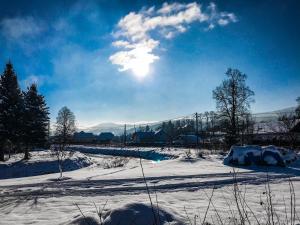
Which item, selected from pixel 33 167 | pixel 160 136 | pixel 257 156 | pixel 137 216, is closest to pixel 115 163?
pixel 33 167

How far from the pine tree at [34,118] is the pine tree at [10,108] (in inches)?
45.6

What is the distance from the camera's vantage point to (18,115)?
1216 inches

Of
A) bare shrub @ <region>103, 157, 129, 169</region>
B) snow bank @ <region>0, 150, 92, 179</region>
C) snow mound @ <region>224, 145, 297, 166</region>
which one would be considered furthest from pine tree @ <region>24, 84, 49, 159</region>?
snow mound @ <region>224, 145, 297, 166</region>

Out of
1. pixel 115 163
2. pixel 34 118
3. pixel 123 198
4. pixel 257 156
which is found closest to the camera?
pixel 123 198

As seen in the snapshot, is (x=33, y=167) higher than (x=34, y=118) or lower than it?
lower

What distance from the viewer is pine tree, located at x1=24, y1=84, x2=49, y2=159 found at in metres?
32.3

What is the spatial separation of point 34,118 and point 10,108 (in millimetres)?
3322

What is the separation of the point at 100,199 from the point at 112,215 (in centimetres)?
328

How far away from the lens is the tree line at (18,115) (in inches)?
1171

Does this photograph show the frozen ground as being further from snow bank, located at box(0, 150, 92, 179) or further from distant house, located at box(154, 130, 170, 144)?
distant house, located at box(154, 130, 170, 144)

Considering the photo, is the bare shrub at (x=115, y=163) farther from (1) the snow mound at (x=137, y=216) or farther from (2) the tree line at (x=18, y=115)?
(1) the snow mound at (x=137, y=216)

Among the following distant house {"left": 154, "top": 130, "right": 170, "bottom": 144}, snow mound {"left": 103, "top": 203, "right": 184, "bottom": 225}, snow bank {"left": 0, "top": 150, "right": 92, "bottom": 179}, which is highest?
distant house {"left": 154, "top": 130, "right": 170, "bottom": 144}

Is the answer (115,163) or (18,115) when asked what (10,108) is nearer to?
(18,115)

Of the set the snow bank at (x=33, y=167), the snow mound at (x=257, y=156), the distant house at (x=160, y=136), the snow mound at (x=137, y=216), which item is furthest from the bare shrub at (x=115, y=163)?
the distant house at (x=160, y=136)
